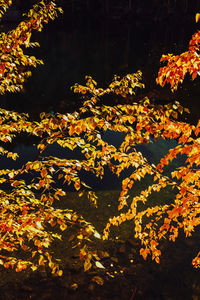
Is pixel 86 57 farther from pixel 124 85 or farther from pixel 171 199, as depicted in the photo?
pixel 124 85

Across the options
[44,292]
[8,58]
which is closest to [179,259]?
[44,292]

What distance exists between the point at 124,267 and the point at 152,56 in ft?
112

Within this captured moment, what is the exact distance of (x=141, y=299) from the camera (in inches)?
305

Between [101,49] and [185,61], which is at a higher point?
[185,61]

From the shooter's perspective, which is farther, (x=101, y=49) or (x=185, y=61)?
(x=101, y=49)

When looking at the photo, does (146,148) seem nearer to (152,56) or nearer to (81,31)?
(152,56)

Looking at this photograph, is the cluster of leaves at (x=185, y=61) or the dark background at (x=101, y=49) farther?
the dark background at (x=101, y=49)

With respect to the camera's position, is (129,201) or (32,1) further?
(32,1)

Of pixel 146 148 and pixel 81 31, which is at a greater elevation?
pixel 81 31

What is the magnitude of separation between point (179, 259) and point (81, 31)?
63857mm

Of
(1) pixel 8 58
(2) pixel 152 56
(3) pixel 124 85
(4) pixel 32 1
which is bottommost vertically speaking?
(2) pixel 152 56

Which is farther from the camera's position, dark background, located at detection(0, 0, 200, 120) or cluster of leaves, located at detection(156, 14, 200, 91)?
dark background, located at detection(0, 0, 200, 120)

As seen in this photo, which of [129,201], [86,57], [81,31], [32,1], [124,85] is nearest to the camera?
[124,85]

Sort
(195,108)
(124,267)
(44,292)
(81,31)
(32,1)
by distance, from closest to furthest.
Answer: (44,292) → (124,267) → (195,108) → (81,31) → (32,1)
